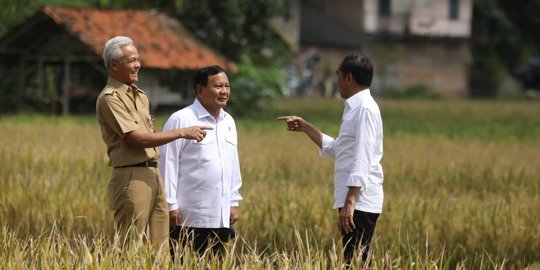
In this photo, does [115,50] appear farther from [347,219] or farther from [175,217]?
[347,219]

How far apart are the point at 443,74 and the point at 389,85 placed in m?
2.81

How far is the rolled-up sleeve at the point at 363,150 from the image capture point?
6141 millimetres

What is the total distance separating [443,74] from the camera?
5709 centimetres

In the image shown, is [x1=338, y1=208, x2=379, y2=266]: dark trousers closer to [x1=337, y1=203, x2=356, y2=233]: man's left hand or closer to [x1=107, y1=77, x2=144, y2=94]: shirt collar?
[x1=337, y1=203, x2=356, y2=233]: man's left hand

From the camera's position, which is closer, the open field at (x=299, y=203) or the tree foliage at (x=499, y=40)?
the open field at (x=299, y=203)

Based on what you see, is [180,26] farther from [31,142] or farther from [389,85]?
[389,85]

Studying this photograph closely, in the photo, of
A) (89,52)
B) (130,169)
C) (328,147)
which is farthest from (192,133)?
(89,52)

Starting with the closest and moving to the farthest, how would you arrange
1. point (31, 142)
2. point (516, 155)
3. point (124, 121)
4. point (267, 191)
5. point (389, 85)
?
point (124, 121)
point (267, 191)
point (31, 142)
point (516, 155)
point (389, 85)

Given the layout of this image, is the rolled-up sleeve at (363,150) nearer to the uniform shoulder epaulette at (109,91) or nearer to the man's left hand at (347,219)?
the man's left hand at (347,219)

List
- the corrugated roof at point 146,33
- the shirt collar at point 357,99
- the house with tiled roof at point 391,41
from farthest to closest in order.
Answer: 1. the house with tiled roof at point 391,41
2. the corrugated roof at point 146,33
3. the shirt collar at point 357,99

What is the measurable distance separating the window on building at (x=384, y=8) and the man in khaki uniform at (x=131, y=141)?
160ft

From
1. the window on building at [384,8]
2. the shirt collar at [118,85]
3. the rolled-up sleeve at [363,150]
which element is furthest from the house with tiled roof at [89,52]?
the window on building at [384,8]

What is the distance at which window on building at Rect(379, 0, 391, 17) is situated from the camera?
179 ft

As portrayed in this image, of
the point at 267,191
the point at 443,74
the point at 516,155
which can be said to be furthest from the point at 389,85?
the point at 267,191
